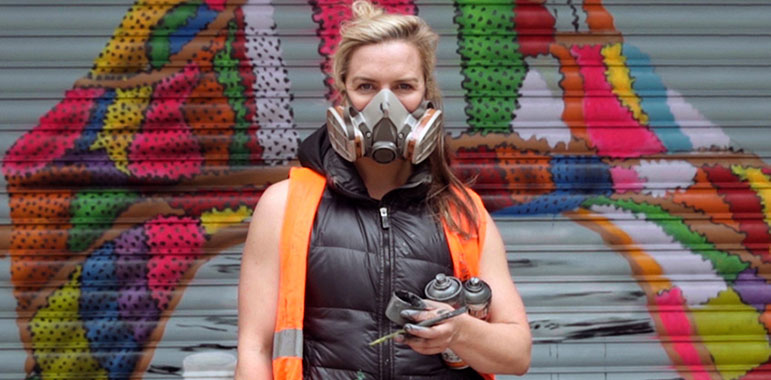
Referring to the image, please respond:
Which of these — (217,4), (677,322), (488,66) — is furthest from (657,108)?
(217,4)

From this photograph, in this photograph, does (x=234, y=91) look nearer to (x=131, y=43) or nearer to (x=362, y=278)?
(x=131, y=43)

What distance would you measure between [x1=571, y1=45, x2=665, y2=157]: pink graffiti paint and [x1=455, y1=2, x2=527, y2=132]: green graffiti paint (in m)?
0.33

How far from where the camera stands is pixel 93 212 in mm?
4930

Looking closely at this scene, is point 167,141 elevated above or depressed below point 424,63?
below

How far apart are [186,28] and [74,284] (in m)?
1.38

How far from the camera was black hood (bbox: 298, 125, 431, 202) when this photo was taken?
8.53 ft

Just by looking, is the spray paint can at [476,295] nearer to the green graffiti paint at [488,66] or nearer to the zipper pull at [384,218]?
the zipper pull at [384,218]

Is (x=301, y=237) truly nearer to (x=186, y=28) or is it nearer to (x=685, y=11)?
(x=186, y=28)

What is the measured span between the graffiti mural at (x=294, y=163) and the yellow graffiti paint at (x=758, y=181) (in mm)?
24

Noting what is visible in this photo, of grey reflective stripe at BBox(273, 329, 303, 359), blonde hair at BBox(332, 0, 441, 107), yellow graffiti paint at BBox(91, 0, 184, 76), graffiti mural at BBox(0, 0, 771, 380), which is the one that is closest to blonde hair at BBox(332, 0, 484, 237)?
blonde hair at BBox(332, 0, 441, 107)

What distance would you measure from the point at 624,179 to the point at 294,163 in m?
1.65

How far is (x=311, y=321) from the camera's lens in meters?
2.51

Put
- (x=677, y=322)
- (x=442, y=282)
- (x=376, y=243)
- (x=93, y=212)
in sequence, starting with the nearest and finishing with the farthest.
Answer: (x=442, y=282)
(x=376, y=243)
(x=93, y=212)
(x=677, y=322)

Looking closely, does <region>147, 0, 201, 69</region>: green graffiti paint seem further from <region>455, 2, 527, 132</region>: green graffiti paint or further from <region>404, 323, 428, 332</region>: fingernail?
<region>404, 323, 428, 332</region>: fingernail
